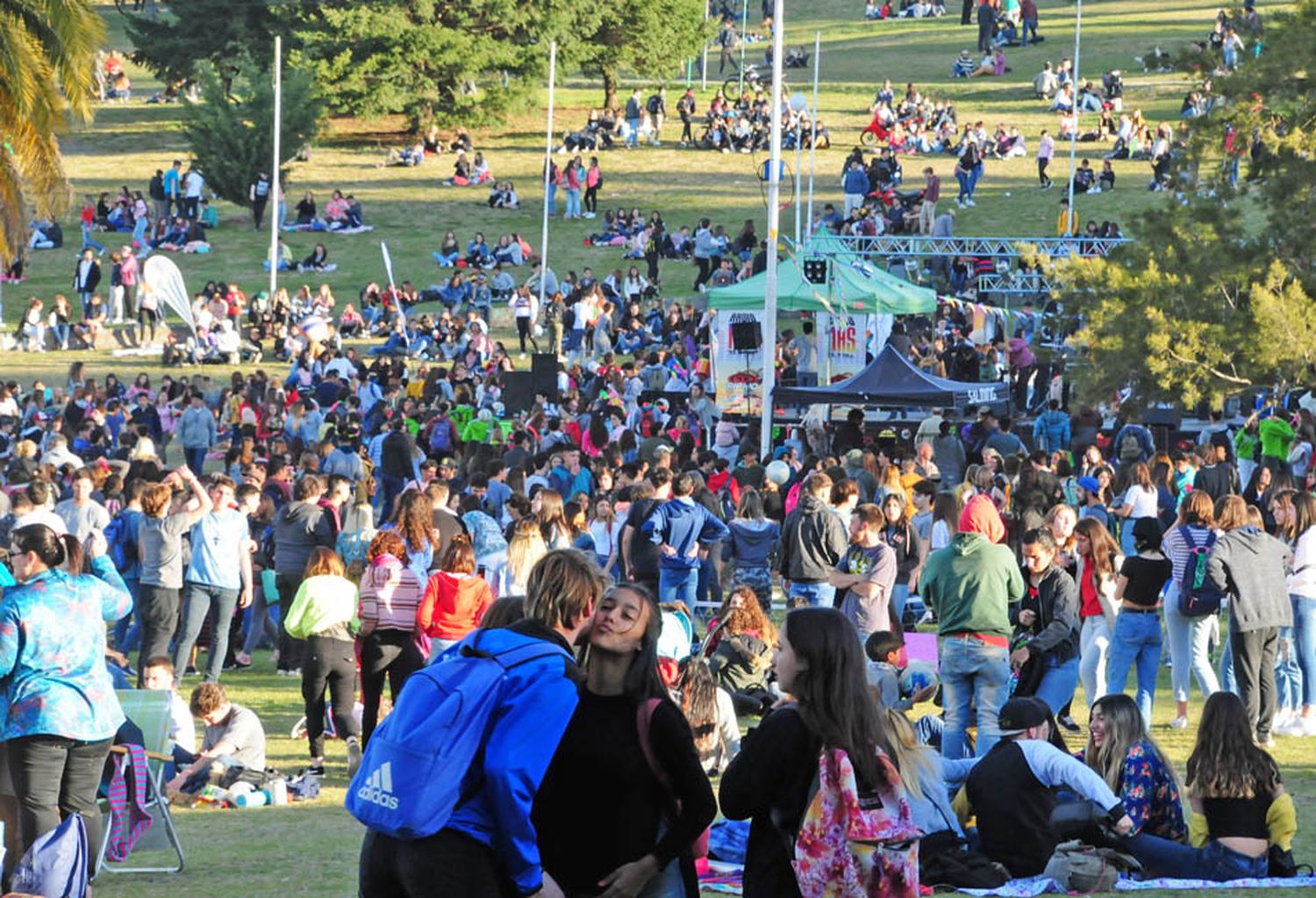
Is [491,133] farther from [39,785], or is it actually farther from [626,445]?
[39,785]

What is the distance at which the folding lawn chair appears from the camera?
846 centimetres

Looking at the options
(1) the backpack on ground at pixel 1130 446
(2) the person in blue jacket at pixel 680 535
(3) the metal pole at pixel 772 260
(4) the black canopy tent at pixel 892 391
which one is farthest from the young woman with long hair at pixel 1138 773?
(4) the black canopy tent at pixel 892 391

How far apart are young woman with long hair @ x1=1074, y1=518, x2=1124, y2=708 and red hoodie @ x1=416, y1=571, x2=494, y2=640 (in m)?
3.54

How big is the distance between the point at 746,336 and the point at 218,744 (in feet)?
58.2

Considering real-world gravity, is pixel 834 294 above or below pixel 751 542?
above

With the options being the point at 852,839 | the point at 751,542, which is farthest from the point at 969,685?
the point at 852,839

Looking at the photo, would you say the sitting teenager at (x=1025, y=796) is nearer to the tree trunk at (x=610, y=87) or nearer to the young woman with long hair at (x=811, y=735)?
the young woman with long hair at (x=811, y=735)

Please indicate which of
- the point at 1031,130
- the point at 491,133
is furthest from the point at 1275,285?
the point at 491,133

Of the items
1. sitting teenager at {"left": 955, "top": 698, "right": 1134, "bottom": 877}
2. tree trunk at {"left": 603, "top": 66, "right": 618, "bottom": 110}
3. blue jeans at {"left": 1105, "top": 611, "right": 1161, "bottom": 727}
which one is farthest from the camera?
tree trunk at {"left": 603, "top": 66, "right": 618, "bottom": 110}

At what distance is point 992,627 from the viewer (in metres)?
10.1

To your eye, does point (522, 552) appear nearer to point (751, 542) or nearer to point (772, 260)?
point (751, 542)

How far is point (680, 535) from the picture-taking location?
14.0 meters

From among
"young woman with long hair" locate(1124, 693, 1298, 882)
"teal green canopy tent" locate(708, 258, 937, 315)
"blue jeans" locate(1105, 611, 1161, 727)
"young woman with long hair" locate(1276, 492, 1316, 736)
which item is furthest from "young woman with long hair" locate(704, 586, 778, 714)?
"teal green canopy tent" locate(708, 258, 937, 315)

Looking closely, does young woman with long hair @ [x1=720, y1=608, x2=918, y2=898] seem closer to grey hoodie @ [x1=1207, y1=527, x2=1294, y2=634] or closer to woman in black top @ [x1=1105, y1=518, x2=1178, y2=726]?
woman in black top @ [x1=1105, y1=518, x2=1178, y2=726]
